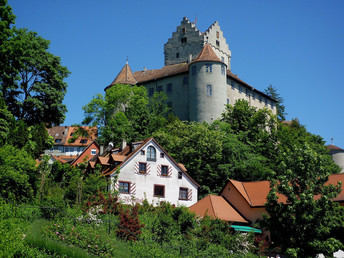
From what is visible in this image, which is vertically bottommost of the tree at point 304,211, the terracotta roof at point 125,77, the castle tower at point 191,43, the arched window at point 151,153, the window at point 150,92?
the tree at point 304,211

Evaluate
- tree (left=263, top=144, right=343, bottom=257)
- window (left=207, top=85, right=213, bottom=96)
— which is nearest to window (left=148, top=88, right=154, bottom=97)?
window (left=207, top=85, right=213, bottom=96)

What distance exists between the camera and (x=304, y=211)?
26250 millimetres

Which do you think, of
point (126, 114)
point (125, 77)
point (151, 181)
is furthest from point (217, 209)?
point (125, 77)

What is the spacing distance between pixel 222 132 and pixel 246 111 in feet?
30.3

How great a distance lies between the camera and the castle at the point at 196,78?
6372cm

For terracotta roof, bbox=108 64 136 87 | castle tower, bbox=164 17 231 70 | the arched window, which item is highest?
castle tower, bbox=164 17 231 70

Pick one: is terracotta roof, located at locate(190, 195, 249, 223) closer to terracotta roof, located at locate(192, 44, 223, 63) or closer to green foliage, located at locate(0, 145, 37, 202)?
green foliage, located at locate(0, 145, 37, 202)

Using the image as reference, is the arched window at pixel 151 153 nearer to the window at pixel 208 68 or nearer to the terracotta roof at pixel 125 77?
the window at pixel 208 68

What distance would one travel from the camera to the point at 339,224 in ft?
85.6

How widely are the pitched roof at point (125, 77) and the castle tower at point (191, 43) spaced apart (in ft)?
24.6

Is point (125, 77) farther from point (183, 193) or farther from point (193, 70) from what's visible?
point (183, 193)

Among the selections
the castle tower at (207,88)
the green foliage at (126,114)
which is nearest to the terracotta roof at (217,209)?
the green foliage at (126,114)

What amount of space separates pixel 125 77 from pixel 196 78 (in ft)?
47.3

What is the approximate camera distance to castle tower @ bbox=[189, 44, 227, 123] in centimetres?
6291
